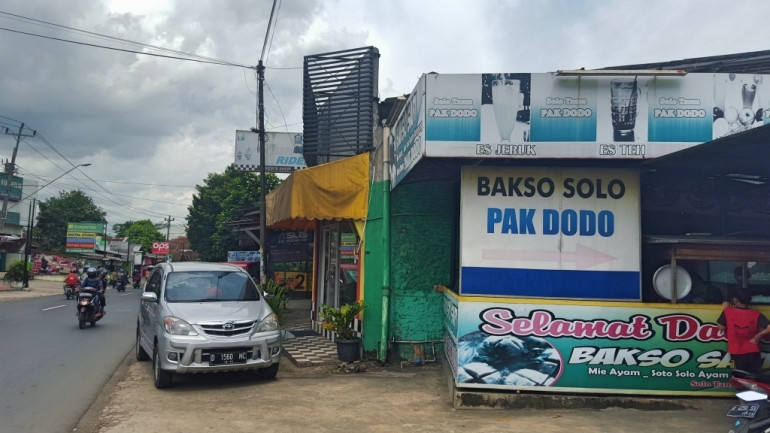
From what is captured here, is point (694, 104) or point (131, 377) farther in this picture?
point (131, 377)

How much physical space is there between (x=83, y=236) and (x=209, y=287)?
53.2m

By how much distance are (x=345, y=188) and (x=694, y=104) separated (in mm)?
5314

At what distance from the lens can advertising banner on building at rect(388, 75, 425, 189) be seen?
6078mm

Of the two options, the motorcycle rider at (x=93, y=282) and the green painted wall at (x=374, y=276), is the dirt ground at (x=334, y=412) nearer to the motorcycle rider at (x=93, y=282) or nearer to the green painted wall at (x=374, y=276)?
the green painted wall at (x=374, y=276)

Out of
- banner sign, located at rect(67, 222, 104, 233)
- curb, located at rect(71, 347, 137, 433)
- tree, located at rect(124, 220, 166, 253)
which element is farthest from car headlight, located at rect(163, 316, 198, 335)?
tree, located at rect(124, 220, 166, 253)

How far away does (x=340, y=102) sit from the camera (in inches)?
437

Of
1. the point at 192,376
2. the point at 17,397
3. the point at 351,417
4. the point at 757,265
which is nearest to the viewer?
the point at 351,417

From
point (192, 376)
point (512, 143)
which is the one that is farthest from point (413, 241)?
point (192, 376)

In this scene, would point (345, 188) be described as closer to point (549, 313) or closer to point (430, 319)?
point (430, 319)

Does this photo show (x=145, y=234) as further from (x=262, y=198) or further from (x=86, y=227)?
(x=262, y=198)

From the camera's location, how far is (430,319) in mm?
8664

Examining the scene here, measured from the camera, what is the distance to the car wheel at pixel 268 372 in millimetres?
7988

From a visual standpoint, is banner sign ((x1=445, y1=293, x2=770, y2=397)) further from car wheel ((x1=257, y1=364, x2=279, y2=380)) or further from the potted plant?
car wheel ((x1=257, y1=364, x2=279, y2=380))

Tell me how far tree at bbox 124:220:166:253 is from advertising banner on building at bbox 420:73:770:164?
8234 cm
